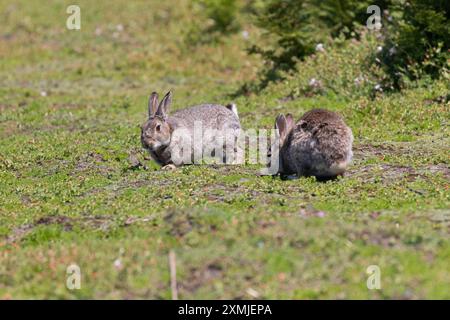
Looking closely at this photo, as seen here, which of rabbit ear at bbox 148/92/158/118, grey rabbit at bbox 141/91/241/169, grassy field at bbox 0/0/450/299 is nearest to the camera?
grassy field at bbox 0/0/450/299

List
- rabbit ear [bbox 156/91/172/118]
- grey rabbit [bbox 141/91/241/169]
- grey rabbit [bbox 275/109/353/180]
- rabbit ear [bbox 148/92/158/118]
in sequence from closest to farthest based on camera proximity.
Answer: grey rabbit [bbox 275/109/353/180] → grey rabbit [bbox 141/91/241/169] → rabbit ear [bbox 156/91/172/118] → rabbit ear [bbox 148/92/158/118]

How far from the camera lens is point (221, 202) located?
1280cm

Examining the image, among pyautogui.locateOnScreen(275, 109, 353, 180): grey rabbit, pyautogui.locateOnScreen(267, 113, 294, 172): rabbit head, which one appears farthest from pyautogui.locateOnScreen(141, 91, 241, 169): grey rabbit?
pyautogui.locateOnScreen(275, 109, 353, 180): grey rabbit

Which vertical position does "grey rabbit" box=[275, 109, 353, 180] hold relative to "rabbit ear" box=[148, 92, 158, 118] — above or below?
below

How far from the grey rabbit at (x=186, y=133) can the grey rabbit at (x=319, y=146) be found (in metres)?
2.01

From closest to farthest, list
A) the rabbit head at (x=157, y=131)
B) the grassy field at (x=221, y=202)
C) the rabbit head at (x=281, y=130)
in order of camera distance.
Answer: the grassy field at (x=221, y=202) < the rabbit head at (x=281, y=130) < the rabbit head at (x=157, y=131)

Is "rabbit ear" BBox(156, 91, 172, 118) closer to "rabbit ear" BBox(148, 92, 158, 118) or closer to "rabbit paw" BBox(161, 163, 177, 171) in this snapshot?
"rabbit ear" BBox(148, 92, 158, 118)

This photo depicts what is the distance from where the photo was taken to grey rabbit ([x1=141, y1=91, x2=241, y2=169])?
601 inches

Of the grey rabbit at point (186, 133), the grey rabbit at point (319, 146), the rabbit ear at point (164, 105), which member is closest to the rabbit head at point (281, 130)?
the grey rabbit at point (319, 146)

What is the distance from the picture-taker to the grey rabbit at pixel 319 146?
1348cm

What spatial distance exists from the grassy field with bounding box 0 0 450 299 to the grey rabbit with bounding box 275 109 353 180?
34 centimetres

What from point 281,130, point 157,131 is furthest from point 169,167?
point 281,130

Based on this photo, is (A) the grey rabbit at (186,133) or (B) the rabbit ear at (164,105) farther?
(B) the rabbit ear at (164,105)

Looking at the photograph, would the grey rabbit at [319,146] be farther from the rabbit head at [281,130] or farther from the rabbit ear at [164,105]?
the rabbit ear at [164,105]
